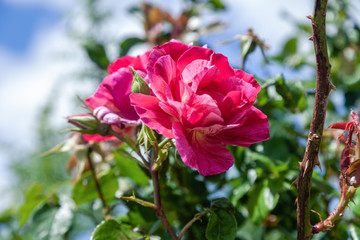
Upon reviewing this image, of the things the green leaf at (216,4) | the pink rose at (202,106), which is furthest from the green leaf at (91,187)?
the green leaf at (216,4)

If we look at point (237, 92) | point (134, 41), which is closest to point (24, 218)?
point (134, 41)

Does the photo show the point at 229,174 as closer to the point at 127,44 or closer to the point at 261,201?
the point at 261,201

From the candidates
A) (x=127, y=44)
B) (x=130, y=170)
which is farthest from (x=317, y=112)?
(x=127, y=44)

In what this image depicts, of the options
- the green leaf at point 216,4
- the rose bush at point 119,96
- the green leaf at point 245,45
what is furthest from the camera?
the green leaf at point 216,4

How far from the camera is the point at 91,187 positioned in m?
0.64

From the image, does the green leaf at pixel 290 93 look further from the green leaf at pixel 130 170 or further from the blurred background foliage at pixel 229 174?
the green leaf at pixel 130 170

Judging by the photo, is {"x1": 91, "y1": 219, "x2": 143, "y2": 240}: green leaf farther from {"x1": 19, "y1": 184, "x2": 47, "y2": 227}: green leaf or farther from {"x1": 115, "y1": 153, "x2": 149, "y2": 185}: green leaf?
{"x1": 19, "y1": 184, "x2": 47, "y2": 227}: green leaf

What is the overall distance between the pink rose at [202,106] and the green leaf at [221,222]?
0.08m

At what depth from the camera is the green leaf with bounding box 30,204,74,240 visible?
58cm

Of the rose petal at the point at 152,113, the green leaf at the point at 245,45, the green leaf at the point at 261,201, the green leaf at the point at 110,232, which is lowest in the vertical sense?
the green leaf at the point at 261,201

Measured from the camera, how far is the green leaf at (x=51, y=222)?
1.91 feet

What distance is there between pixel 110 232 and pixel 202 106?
178 millimetres

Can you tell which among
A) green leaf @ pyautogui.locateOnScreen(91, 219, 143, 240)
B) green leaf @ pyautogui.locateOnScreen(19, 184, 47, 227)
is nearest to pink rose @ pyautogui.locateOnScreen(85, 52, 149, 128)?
green leaf @ pyautogui.locateOnScreen(91, 219, 143, 240)

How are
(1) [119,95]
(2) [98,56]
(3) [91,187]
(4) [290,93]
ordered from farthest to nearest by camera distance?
1. (2) [98,56]
2. (3) [91,187]
3. (4) [290,93]
4. (1) [119,95]
